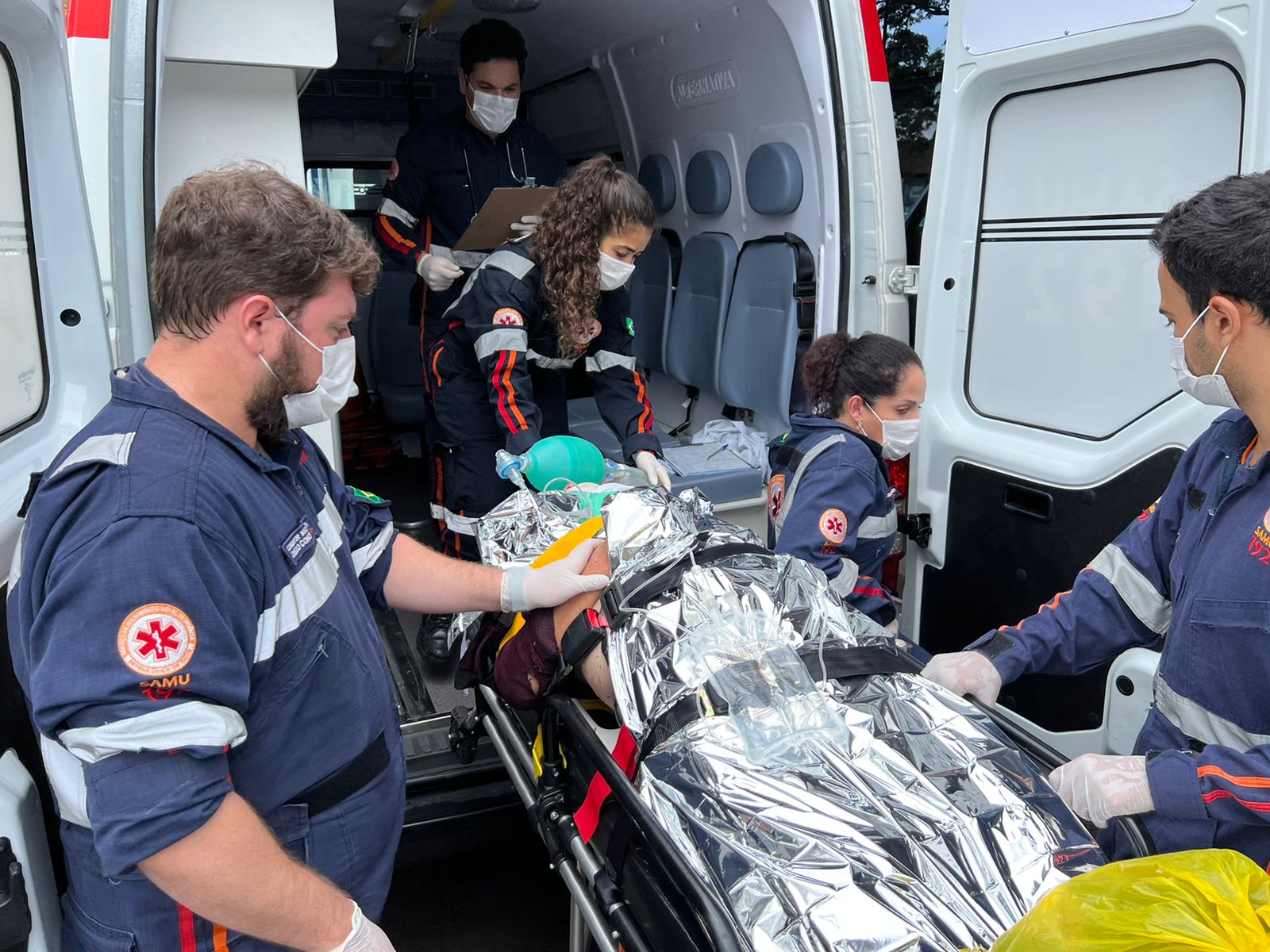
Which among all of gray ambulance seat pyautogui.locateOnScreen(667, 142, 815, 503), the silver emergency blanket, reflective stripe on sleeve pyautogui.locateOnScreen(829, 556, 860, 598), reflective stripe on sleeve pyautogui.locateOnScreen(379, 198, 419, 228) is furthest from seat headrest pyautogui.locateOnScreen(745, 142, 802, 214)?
the silver emergency blanket

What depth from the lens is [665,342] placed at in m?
4.68

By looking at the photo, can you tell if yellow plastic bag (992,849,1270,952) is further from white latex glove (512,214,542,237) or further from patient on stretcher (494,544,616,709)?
white latex glove (512,214,542,237)

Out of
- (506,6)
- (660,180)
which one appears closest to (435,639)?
(660,180)

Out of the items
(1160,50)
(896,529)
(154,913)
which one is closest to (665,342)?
(896,529)

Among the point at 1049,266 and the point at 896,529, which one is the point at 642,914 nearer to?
the point at 896,529

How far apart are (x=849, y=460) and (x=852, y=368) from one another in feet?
1.05

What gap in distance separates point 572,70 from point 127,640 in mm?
4662

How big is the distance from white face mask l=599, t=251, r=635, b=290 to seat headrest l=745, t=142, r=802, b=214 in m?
0.99

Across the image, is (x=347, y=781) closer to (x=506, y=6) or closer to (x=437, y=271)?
(x=437, y=271)

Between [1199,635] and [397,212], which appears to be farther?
[397,212]

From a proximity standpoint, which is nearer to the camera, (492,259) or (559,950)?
(559,950)

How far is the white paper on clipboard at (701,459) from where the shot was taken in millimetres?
3572

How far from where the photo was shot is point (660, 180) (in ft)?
15.5

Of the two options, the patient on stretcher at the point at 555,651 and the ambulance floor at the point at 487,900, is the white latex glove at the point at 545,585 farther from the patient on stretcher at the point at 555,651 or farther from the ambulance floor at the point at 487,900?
the ambulance floor at the point at 487,900
